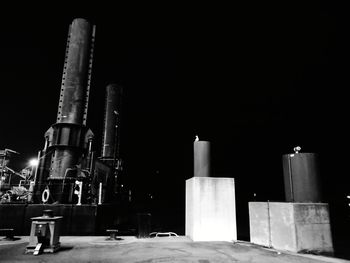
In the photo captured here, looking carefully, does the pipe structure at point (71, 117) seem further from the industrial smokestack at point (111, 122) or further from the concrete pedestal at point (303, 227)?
the industrial smokestack at point (111, 122)

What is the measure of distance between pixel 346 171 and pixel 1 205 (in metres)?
80.8

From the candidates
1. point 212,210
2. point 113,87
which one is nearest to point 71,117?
point 212,210

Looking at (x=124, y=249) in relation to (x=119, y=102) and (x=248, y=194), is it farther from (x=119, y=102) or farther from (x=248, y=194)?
(x=248, y=194)

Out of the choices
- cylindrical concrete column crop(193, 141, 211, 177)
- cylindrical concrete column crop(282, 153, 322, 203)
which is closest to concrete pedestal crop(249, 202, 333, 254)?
cylindrical concrete column crop(282, 153, 322, 203)

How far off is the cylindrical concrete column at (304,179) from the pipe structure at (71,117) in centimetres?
1406

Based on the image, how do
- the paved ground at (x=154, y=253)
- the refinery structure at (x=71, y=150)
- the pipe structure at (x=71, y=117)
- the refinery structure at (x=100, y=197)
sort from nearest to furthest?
the paved ground at (x=154, y=253), the refinery structure at (x=100, y=197), the refinery structure at (x=71, y=150), the pipe structure at (x=71, y=117)

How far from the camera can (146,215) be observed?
9.53m

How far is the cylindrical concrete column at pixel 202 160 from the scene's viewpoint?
9344mm

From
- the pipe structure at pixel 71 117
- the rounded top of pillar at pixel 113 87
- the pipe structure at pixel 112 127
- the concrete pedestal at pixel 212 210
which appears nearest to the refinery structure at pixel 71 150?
the pipe structure at pixel 71 117

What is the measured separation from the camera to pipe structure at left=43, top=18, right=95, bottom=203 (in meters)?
17.2

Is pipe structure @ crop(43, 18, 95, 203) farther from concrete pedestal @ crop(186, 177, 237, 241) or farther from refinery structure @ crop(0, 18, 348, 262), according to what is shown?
concrete pedestal @ crop(186, 177, 237, 241)

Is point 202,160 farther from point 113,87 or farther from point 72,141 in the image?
point 113,87

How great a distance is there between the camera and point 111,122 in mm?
37188

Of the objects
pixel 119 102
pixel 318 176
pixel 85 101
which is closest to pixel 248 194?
pixel 119 102
